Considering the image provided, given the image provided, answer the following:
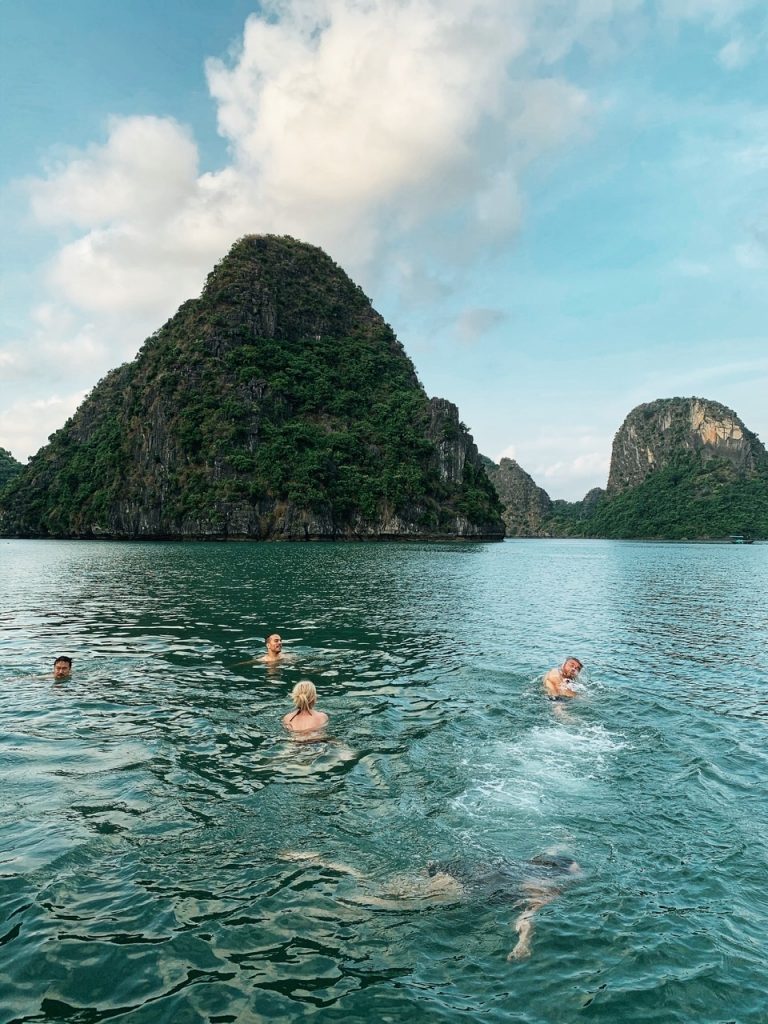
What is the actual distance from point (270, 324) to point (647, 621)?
496ft

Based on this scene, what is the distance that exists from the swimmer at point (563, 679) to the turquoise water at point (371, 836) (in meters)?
0.62

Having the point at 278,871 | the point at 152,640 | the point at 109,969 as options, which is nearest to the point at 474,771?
the point at 278,871

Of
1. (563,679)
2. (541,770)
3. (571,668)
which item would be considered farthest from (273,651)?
(541,770)

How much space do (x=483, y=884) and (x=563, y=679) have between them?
9.40m

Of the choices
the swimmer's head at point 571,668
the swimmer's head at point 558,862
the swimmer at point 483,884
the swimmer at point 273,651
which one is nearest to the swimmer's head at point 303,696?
the swimmer at point 483,884

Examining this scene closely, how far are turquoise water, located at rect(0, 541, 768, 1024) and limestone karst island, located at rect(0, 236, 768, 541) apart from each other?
110 meters

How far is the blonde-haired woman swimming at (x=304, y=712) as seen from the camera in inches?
476

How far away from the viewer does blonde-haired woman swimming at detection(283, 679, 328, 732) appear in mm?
12078

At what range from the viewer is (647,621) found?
30.8 meters

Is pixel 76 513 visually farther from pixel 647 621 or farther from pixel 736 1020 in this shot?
pixel 736 1020

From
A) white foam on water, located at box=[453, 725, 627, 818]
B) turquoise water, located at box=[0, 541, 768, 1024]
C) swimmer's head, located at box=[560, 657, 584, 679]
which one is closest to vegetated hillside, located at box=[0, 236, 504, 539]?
turquoise water, located at box=[0, 541, 768, 1024]

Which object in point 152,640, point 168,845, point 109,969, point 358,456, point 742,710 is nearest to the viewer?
point 109,969

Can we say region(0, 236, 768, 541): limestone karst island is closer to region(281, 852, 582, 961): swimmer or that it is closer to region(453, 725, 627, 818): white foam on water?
region(453, 725, 627, 818): white foam on water

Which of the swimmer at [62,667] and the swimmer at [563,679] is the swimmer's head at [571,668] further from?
the swimmer at [62,667]
